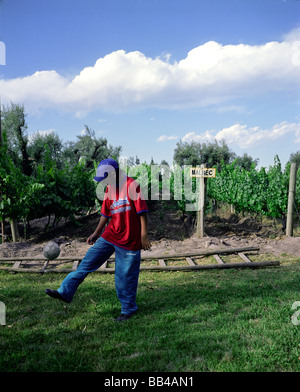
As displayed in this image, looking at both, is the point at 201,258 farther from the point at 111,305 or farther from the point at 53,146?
the point at 53,146

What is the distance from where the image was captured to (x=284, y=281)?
5465 millimetres

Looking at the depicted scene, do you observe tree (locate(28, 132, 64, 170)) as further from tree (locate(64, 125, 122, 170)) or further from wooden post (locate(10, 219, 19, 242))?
wooden post (locate(10, 219, 19, 242))

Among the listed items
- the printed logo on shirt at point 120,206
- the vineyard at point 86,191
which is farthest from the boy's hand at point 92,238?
the vineyard at point 86,191

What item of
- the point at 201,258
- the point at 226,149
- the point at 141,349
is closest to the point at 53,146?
the point at 226,149

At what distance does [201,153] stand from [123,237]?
31159 mm

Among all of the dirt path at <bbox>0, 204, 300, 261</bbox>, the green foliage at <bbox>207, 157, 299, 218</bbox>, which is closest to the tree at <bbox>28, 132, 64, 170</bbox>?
the dirt path at <bbox>0, 204, 300, 261</bbox>

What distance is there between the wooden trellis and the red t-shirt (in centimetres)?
288

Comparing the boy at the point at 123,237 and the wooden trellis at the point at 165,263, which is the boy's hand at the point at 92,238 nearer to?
the boy at the point at 123,237

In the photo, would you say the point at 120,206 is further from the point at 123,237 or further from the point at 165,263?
the point at 165,263

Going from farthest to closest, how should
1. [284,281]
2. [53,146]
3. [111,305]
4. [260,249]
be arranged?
[53,146]
[260,249]
[284,281]
[111,305]

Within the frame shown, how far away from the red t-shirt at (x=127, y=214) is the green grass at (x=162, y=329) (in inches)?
38.1

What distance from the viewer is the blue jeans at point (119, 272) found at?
12.7 feet

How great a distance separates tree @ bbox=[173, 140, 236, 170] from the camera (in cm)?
3328
